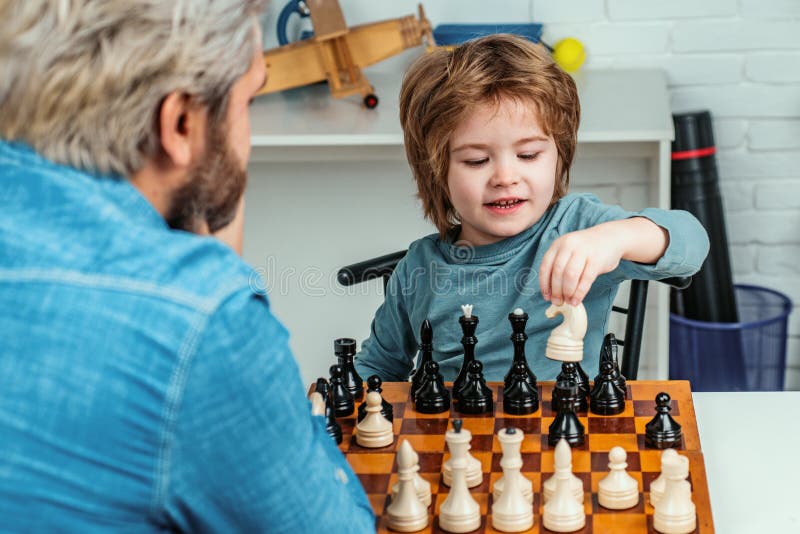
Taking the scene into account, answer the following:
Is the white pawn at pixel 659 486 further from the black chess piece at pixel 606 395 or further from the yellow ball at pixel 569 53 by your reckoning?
the yellow ball at pixel 569 53

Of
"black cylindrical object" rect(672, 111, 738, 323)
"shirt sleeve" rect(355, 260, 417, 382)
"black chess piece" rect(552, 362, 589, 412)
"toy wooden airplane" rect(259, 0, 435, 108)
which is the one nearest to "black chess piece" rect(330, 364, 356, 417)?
"black chess piece" rect(552, 362, 589, 412)

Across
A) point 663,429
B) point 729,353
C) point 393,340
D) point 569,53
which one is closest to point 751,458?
point 663,429

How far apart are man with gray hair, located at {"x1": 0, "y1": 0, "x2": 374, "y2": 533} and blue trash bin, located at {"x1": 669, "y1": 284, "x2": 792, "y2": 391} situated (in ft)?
6.91

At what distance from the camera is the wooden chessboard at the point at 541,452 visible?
3.42ft

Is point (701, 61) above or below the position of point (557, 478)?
above

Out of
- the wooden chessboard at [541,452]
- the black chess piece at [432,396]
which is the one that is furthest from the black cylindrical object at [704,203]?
the black chess piece at [432,396]

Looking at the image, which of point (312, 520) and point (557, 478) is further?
point (557, 478)

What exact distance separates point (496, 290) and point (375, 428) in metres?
0.50

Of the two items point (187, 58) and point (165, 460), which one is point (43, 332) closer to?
point (165, 460)

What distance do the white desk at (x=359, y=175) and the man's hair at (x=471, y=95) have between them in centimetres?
70

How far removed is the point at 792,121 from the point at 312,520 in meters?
2.44

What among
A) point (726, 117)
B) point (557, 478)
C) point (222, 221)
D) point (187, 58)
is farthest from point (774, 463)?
point (726, 117)

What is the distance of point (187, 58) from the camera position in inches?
32.2

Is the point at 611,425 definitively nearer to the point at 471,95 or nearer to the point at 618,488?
the point at 618,488
